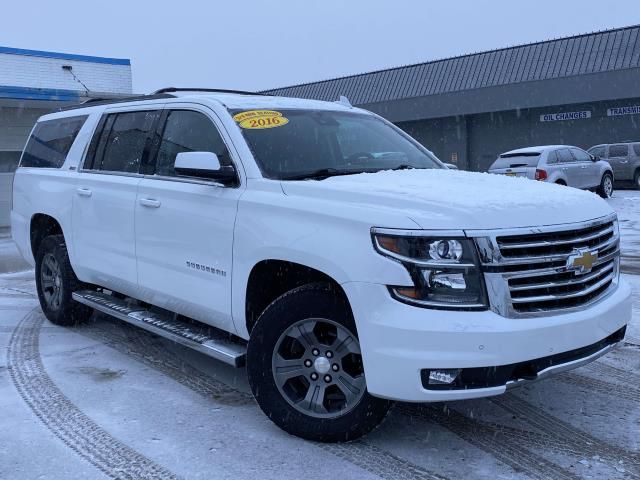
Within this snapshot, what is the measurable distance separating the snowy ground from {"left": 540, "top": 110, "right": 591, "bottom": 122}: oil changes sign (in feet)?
97.5

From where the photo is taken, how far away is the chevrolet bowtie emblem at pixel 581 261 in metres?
3.37

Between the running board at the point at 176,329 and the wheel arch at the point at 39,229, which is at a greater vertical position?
the wheel arch at the point at 39,229

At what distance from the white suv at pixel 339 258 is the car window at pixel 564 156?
1283 centimetres

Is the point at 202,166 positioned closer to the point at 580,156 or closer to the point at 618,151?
the point at 580,156

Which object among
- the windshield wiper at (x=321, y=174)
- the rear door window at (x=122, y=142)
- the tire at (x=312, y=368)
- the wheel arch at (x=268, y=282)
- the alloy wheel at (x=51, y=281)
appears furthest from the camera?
the alloy wheel at (x=51, y=281)

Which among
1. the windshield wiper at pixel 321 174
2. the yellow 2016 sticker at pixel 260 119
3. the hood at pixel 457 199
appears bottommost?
the hood at pixel 457 199

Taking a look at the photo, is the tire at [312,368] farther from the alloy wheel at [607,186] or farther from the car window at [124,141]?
the alloy wheel at [607,186]

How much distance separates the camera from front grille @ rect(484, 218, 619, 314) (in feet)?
10.4

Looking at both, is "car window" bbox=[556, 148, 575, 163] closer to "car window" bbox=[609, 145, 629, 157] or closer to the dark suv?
the dark suv

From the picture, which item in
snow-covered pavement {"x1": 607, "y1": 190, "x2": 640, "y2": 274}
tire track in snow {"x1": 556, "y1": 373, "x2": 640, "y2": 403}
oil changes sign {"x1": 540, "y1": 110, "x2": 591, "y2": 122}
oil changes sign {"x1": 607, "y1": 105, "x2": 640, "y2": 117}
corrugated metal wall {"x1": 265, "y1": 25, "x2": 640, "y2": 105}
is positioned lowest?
snow-covered pavement {"x1": 607, "y1": 190, "x2": 640, "y2": 274}

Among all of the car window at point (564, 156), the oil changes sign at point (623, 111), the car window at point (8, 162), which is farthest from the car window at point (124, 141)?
the oil changes sign at point (623, 111)

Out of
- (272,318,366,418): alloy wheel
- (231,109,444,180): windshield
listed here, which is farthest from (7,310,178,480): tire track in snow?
(231,109,444,180): windshield

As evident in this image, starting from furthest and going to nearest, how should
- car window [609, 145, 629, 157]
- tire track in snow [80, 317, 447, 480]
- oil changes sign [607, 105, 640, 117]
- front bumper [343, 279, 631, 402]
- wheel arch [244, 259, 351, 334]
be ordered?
1. oil changes sign [607, 105, 640, 117]
2. car window [609, 145, 629, 157]
3. wheel arch [244, 259, 351, 334]
4. tire track in snow [80, 317, 447, 480]
5. front bumper [343, 279, 631, 402]

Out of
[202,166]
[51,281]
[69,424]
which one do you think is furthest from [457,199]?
[51,281]
